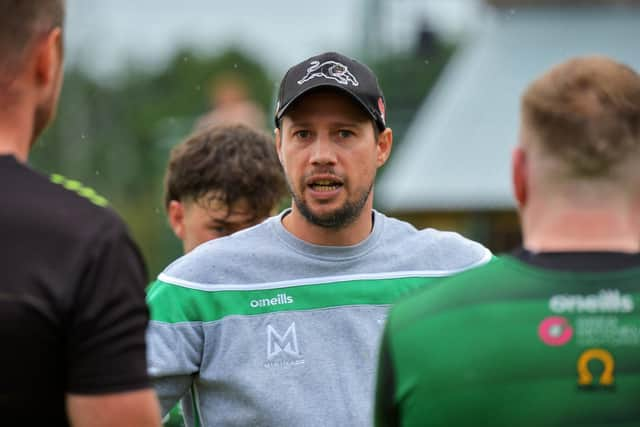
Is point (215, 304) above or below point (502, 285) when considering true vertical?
below

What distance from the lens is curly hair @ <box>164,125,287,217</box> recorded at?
4.66 m

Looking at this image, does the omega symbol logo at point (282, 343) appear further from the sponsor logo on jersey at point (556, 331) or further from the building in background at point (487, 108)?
the building in background at point (487, 108)

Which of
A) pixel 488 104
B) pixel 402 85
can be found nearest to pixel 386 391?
pixel 402 85

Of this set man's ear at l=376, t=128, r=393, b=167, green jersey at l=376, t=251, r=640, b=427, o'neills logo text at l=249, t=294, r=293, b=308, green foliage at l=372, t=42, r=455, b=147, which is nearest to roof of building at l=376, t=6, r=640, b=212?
green foliage at l=372, t=42, r=455, b=147

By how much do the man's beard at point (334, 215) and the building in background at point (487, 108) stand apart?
53.3 ft

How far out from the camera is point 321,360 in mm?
3830

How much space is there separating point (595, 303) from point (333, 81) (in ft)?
5.54

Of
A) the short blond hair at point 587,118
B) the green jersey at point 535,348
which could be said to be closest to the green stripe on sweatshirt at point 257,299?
the green jersey at point 535,348

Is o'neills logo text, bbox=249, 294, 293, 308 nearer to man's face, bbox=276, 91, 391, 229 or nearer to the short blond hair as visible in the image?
man's face, bbox=276, 91, 391, 229

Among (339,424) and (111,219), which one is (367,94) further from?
(111,219)

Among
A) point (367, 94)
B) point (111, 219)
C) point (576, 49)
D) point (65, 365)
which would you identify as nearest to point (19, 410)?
point (65, 365)

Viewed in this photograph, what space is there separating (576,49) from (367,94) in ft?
67.0

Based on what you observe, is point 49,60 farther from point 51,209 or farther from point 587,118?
point 587,118

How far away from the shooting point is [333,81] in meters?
4.05
